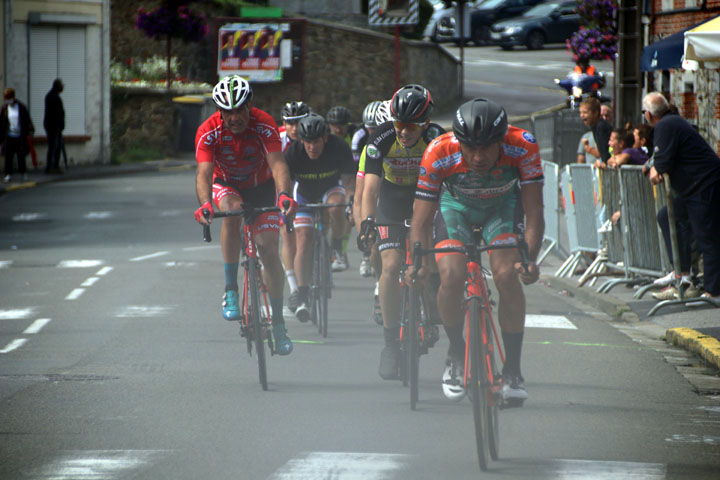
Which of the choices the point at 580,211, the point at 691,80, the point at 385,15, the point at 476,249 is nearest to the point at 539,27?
the point at 385,15

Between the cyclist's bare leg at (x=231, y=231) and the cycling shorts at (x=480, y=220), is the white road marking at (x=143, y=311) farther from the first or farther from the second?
the cycling shorts at (x=480, y=220)

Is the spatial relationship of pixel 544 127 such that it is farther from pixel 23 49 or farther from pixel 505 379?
pixel 505 379

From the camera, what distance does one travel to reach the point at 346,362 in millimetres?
9250

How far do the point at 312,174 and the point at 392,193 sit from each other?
291 centimetres

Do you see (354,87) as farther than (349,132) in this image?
Yes

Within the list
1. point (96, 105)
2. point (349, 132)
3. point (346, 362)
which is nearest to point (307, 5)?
point (96, 105)

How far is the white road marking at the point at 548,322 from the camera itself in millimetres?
11391

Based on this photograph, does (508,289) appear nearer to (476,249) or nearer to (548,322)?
(476,249)

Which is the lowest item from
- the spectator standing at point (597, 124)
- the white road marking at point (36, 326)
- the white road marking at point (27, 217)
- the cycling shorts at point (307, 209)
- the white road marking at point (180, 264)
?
the white road marking at point (27, 217)

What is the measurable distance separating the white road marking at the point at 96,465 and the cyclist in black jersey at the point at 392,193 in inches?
88.3

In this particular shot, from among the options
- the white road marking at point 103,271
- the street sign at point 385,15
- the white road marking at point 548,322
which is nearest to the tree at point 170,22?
the street sign at point 385,15

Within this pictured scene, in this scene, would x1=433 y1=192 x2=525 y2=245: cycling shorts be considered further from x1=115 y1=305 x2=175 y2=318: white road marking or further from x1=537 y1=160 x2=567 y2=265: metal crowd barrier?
x1=537 y1=160 x2=567 y2=265: metal crowd barrier

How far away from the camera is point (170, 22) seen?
36.5 meters

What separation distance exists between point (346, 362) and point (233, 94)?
2.17 metres
